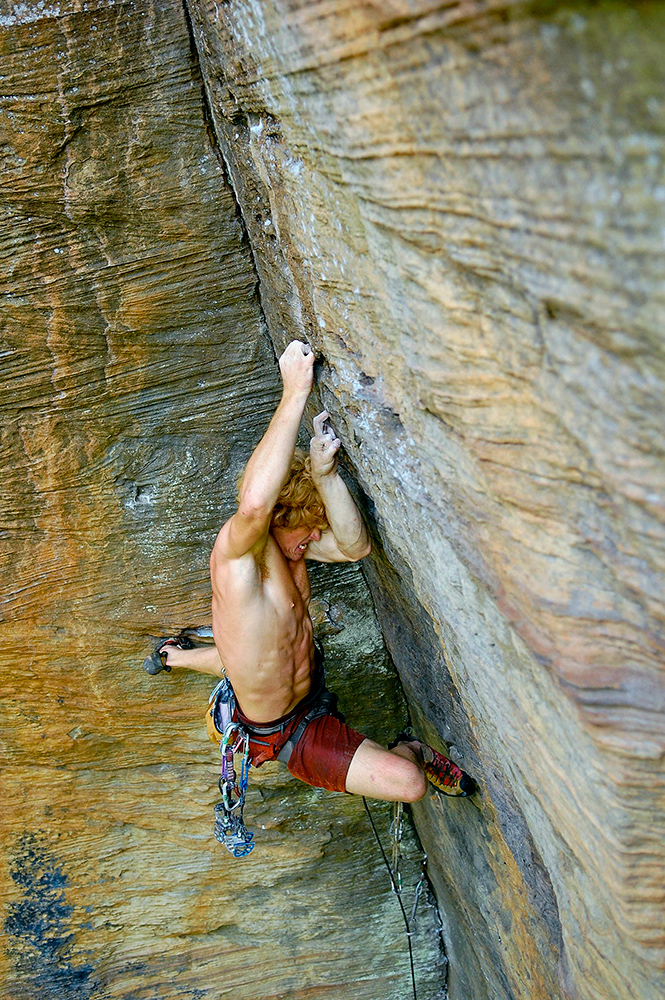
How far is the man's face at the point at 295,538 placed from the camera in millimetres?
3115

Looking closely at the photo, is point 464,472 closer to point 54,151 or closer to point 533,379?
point 533,379

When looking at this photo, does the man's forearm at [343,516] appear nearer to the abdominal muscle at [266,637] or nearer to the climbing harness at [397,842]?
the abdominal muscle at [266,637]

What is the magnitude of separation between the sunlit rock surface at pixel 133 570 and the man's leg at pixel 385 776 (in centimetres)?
99

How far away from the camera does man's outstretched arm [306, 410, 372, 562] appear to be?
2865 mm

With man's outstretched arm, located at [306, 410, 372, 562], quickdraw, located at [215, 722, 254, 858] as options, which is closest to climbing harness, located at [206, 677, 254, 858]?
quickdraw, located at [215, 722, 254, 858]

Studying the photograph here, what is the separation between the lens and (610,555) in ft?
4.87

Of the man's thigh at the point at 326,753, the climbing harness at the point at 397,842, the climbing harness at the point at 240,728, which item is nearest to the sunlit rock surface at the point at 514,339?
the man's thigh at the point at 326,753

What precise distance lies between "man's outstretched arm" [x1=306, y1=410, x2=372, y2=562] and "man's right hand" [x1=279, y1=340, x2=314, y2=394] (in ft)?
0.88

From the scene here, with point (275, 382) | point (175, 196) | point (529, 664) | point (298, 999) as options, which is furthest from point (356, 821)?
point (175, 196)

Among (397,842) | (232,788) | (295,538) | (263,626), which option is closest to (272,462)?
(295,538)

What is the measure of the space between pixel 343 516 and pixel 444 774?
1344 mm

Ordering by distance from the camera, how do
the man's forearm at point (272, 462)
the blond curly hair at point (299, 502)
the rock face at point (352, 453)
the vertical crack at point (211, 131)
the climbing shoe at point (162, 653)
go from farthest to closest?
1. the climbing shoe at point (162, 653)
2. the blond curly hair at point (299, 502)
3. the vertical crack at point (211, 131)
4. the man's forearm at point (272, 462)
5. the rock face at point (352, 453)

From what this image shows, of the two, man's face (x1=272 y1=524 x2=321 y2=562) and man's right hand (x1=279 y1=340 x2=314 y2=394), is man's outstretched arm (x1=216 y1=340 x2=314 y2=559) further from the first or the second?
man's face (x1=272 y1=524 x2=321 y2=562)

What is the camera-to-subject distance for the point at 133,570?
386 cm
